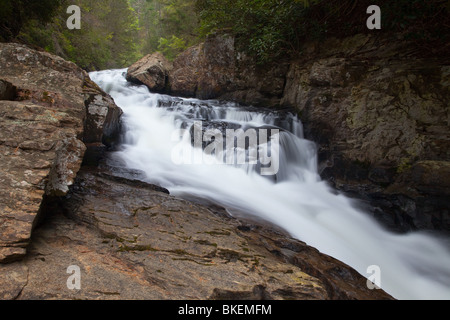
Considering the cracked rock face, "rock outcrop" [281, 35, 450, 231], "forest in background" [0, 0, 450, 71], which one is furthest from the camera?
"forest in background" [0, 0, 450, 71]

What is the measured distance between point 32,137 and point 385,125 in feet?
24.0

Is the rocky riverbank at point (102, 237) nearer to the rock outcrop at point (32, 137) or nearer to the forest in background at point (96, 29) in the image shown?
the rock outcrop at point (32, 137)

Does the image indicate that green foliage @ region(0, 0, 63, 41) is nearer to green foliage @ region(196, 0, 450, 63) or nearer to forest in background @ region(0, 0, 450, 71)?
forest in background @ region(0, 0, 450, 71)

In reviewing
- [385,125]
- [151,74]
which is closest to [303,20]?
[385,125]

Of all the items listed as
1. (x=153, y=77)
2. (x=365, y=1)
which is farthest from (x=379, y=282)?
(x=153, y=77)

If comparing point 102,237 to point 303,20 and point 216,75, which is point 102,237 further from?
point 216,75

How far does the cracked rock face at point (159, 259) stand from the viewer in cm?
187

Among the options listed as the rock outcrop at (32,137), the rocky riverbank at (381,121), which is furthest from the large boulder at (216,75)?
the rock outcrop at (32,137)

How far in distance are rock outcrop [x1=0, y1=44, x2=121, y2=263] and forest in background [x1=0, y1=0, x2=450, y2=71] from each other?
6.06 feet

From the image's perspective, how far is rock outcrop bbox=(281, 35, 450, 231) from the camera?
17.5 feet

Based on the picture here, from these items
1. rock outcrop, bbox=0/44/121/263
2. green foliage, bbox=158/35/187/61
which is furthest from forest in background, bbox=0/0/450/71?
rock outcrop, bbox=0/44/121/263

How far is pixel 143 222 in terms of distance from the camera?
289cm

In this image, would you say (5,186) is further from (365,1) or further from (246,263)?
(365,1)

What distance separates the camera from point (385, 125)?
244 inches
